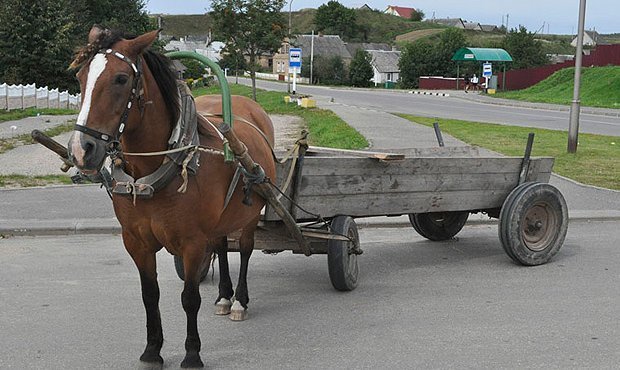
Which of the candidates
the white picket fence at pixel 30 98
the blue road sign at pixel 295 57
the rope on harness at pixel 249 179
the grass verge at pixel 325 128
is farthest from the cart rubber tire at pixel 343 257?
the blue road sign at pixel 295 57

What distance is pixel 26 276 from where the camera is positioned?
23.4 feet

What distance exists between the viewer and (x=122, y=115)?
4102 mm

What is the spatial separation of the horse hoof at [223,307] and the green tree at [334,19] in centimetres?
15082

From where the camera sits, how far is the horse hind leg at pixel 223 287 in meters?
6.20

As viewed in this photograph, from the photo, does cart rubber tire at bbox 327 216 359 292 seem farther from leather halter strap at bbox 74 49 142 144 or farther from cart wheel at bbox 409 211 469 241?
leather halter strap at bbox 74 49 142 144

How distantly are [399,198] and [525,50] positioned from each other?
62.6 m

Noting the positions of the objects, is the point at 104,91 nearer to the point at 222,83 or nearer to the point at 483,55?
the point at 222,83

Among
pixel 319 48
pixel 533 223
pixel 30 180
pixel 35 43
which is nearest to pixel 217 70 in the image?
pixel 533 223

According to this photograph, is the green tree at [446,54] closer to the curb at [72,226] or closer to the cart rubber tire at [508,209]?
the curb at [72,226]

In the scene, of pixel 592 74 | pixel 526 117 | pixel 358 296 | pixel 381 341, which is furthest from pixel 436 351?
pixel 592 74

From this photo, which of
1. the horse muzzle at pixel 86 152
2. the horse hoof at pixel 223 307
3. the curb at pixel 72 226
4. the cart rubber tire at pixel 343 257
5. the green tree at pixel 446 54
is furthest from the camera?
the green tree at pixel 446 54

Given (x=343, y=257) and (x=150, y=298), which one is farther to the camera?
(x=343, y=257)

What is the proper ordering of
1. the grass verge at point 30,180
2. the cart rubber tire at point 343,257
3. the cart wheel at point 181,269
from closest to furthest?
1. the cart rubber tire at point 343,257
2. the cart wheel at point 181,269
3. the grass verge at point 30,180

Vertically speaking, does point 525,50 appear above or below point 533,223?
above
